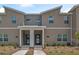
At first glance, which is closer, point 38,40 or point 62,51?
point 62,51

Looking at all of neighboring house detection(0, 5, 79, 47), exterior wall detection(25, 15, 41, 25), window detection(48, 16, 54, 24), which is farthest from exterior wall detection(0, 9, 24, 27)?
window detection(48, 16, 54, 24)

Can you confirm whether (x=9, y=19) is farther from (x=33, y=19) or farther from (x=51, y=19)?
(x=51, y=19)

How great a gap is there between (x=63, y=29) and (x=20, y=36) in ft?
18.6

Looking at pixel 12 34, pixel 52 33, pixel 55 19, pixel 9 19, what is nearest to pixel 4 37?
pixel 12 34

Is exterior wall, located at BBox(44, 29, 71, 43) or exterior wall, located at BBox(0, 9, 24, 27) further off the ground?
exterior wall, located at BBox(0, 9, 24, 27)

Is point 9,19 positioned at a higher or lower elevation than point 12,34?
higher

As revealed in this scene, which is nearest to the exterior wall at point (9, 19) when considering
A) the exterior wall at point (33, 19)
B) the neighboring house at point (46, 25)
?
the neighboring house at point (46, 25)

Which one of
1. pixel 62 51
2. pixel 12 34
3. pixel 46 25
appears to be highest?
pixel 46 25

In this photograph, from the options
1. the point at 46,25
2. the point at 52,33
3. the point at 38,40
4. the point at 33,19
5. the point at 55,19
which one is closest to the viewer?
the point at 52,33

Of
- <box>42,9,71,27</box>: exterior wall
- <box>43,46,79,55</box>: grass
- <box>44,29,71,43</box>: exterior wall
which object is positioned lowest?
<box>43,46,79,55</box>: grass

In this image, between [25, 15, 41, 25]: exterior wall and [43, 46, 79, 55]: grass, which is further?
[25, 15, 41, 25]: exterior wall

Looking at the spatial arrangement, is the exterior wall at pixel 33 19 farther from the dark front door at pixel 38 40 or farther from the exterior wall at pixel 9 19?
the dark front door at pixel 38 40

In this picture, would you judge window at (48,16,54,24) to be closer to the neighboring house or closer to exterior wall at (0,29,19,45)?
the neighboring house
